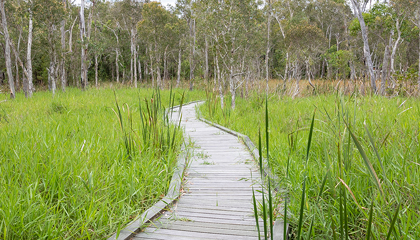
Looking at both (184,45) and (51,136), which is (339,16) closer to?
(184,45)

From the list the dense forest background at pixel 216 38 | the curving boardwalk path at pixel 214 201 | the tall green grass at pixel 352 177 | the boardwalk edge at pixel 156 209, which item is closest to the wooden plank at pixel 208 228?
the curving boardwalk path at pixel 214 201

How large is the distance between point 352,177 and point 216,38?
7.83m

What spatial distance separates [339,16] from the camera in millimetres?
31172

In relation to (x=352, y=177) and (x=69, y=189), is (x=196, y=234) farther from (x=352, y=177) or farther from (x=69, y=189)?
(x=352, y=177)

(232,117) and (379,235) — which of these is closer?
(379,235)

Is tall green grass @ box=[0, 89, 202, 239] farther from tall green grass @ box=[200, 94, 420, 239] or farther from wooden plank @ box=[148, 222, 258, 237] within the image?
tall green grass @ box=[200, 94, 420, 239]

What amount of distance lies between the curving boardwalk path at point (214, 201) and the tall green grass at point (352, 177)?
0.40 meters

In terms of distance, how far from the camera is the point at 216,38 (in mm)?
9500

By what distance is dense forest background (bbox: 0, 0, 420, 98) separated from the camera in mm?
10266

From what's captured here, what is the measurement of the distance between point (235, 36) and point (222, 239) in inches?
316

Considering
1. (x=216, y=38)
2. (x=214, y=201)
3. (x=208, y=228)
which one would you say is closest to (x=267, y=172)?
(x=214, y=201)

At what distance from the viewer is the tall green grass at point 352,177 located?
1326 millimetres

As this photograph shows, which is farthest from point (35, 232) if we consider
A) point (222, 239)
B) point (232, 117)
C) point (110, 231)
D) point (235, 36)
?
point (235, 36)

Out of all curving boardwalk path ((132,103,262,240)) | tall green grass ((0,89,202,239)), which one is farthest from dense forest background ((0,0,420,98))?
curving boardwalk path ((132,103,262,240))
